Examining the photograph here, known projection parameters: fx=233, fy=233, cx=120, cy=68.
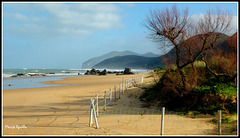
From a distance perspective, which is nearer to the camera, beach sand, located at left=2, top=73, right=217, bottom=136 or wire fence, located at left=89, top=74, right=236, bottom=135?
wire fence, located at left=89, top=74, right=236, bottom=135

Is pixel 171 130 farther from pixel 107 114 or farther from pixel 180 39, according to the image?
pixel 180 39

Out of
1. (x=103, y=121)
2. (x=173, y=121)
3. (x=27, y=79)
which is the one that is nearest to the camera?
(x=173, y=121)

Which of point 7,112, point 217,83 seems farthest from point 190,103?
point 7,112

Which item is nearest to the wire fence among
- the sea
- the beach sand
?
the beach sand

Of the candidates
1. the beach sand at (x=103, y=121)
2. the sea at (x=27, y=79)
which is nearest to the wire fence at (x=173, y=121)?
the beach sand at (x=103, y=121)

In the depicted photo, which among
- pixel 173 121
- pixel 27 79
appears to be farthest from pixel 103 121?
pixel 27 79

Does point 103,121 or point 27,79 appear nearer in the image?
point 103,121

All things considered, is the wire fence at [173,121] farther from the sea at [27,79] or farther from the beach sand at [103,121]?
the sea at [27,79]

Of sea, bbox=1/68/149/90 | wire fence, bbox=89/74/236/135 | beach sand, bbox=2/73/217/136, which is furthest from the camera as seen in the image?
sea, bbox=1/68/149/90

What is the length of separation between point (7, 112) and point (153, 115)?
26.2 ft

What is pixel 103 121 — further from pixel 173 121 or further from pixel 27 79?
pixel 27 79

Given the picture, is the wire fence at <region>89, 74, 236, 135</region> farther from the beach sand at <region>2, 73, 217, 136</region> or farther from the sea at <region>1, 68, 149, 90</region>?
the sea at <region>1, 68, 149, 90</region>

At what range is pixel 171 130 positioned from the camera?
7.85 metres

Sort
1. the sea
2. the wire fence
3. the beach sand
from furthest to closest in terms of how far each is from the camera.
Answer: the sea
the beach sand
the wire fence
